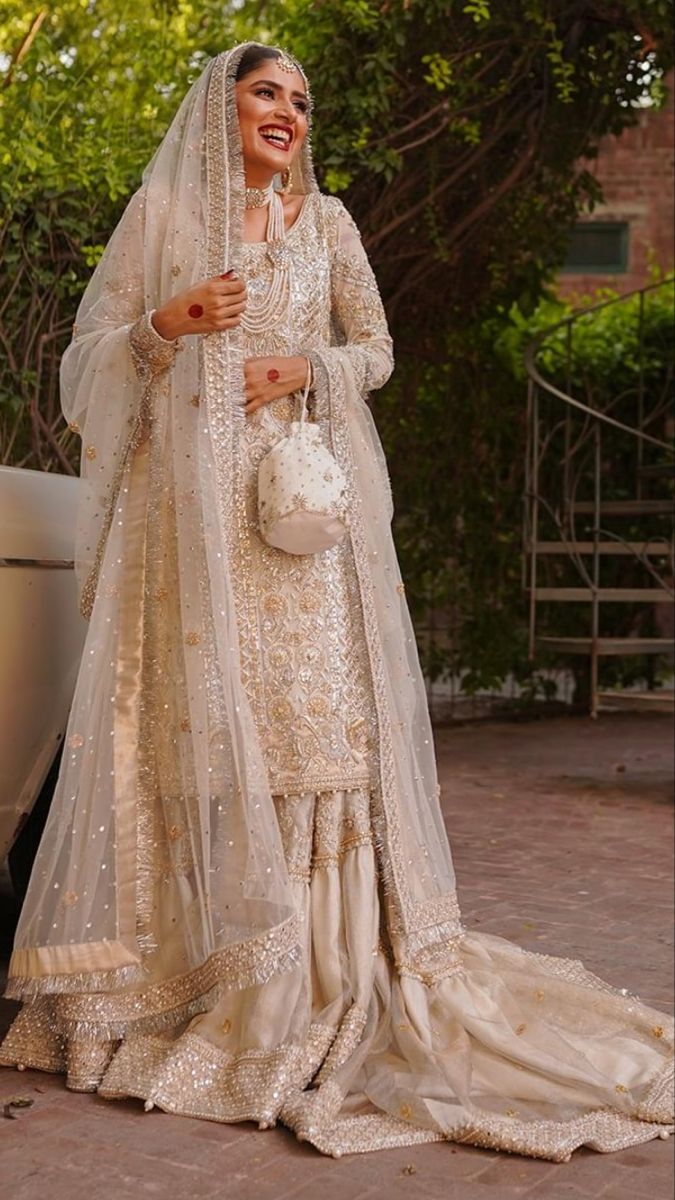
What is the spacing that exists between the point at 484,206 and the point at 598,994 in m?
6.31

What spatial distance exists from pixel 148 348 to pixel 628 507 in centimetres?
755

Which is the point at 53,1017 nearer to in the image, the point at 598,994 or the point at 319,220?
the point at 598,994

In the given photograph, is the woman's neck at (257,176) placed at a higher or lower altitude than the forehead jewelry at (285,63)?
lower

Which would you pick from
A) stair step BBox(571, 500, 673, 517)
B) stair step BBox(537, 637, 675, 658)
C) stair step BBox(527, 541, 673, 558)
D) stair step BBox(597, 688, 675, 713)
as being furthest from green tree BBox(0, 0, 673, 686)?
stair step BBox(597, 688, 675, 713)

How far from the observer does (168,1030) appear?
3.45 meters

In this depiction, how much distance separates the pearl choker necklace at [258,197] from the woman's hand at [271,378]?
40cm

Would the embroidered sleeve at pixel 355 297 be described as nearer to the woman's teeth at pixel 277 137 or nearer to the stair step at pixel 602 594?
the woman's teeth at pixel 277 137

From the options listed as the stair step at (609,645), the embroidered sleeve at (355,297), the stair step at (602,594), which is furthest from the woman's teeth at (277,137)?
the stair step at (602,594)

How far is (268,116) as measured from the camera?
3590 mm

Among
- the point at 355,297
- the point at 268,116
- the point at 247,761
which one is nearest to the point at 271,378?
the point at 355,297

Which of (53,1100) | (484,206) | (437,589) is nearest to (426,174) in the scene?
(484,206)

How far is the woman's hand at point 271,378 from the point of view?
3.56 metres

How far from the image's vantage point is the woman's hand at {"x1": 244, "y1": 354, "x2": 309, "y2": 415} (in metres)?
3.56

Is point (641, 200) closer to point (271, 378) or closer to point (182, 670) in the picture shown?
point (271, 378)
